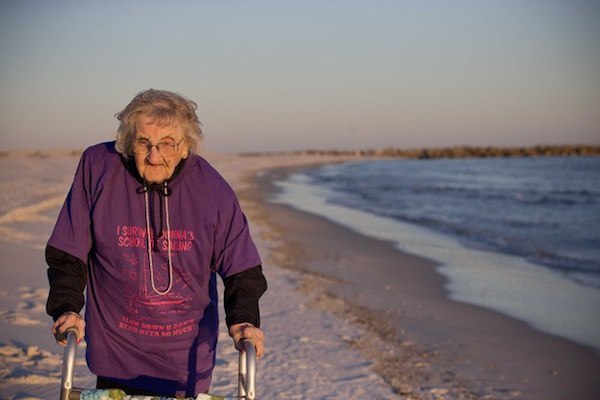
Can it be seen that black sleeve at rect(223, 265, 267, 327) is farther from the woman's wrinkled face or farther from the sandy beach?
the sandy beach

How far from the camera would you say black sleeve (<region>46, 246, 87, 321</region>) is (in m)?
2.25

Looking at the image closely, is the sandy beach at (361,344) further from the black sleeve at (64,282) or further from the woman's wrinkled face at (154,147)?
the woman's wrinkled face at (154,147)

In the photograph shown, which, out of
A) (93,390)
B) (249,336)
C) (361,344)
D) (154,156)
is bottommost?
(361,344)

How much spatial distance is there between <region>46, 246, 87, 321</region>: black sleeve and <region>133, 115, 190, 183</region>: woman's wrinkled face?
15.4 inches

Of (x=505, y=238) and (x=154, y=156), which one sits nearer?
(x=154, y=156)

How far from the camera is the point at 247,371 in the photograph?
210 centimetres

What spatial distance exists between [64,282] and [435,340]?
484 cm

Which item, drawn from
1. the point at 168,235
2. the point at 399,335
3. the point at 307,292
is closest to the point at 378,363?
the point at 399,335

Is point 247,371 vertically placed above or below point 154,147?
below

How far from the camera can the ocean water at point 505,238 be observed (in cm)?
837

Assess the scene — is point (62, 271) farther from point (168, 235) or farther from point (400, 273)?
point (400, 273)

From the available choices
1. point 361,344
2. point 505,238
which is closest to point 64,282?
point 361,344

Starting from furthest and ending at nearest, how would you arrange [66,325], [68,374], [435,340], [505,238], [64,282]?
[505,238] < [435,340] < [64,282] < [66,325] < [68,374]

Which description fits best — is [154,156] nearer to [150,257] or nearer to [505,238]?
[150,257]
